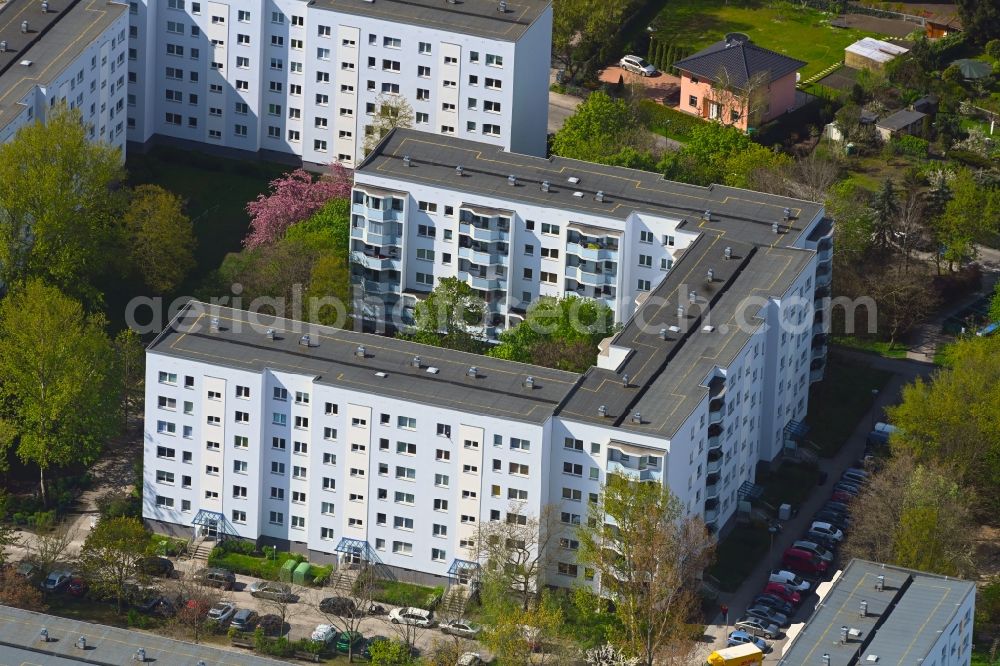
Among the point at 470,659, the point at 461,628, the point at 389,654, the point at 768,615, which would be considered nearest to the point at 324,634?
the point at 389,654

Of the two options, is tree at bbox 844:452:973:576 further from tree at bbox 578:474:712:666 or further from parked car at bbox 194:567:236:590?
parked car at bbox 194:567:236:590

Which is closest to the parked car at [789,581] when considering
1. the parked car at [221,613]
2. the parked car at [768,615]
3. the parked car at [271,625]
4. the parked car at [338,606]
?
the parked car at [768,615]

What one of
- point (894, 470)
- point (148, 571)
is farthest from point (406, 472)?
point (894, 470)

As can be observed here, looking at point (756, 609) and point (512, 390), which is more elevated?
point (512, 390)

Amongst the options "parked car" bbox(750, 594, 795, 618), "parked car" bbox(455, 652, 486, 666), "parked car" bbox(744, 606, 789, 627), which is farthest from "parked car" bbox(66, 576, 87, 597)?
"parked car" bbox(750, 594, 795, 618)

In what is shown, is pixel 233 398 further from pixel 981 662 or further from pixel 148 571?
pixel 981 662

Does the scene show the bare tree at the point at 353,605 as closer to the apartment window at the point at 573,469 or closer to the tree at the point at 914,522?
the apartment window at the point at 573,469
